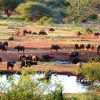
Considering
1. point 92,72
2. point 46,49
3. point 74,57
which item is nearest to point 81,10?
point 92,72

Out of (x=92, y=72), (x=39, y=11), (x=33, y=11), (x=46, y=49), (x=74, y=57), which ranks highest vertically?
(x=92, y=72)

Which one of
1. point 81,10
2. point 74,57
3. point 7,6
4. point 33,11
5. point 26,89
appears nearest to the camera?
point 26,89

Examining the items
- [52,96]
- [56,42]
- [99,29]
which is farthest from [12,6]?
[52,96]

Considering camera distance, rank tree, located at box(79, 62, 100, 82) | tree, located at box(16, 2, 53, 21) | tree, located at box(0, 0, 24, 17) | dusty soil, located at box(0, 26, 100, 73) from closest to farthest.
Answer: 1. tree, located at box(79, 62, 100, 82)
2. dusty soil, located at box(0, 26, 100, 73)
3. tree, located at box(16, 2, 53, 21)
4. tree, located at box(0, 0, 24, 17)

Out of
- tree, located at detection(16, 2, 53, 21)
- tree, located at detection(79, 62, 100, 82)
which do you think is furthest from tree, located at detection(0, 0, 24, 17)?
tree, located at detection(79, 62, 100, 82)

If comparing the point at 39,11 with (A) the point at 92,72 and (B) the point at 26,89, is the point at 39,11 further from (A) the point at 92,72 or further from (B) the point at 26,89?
(B) the point at 26,89

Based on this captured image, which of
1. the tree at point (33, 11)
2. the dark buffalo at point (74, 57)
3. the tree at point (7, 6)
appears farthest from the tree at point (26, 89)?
the tree at point (7, 6)

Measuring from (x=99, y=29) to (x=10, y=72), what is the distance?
3243 cm

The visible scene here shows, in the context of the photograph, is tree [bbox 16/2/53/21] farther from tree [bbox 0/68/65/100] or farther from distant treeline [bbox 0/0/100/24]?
tree [bbox 0/68/65/100]

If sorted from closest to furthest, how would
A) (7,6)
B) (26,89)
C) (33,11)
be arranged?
(26,89) < (33,11) < (7,6)

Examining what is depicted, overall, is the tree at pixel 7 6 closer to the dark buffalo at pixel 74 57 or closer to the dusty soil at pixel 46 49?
the dusty soil at pixel 46 49

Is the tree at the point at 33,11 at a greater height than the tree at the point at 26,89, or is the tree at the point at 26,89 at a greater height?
the tree at the point at 26,89

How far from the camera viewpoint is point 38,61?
32.7 m

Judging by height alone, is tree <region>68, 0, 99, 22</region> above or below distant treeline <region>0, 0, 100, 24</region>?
above
